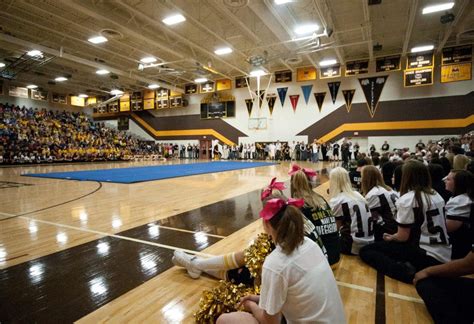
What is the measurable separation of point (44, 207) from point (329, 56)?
16683mm

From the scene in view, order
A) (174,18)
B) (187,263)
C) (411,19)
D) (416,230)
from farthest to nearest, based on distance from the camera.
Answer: (411,19), (174,18), (187,263), (416,230)

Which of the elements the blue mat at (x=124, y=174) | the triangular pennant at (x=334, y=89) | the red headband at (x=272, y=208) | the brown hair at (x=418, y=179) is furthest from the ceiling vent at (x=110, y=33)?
the red headband at (x=272, y=208)

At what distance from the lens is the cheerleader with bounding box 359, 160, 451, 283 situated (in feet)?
7.12

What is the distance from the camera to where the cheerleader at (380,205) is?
2.94 metres

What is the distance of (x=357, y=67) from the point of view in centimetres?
1581

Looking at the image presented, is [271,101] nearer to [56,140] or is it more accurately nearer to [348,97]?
[348,97]

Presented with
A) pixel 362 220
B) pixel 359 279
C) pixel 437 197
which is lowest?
pixel 359 279

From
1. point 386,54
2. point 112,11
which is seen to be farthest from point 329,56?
point 112,11

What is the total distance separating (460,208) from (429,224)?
263 millimetres

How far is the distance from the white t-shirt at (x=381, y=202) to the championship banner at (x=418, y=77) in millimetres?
14799

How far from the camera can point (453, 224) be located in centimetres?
221

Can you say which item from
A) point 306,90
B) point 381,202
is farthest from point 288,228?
point 306,90

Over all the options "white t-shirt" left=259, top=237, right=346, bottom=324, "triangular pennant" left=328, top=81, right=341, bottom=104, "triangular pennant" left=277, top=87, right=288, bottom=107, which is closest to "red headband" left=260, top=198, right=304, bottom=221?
"white t-shirt" left=259, top=237, right=346, bottom=324

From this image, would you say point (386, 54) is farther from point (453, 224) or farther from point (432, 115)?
point (453, 224)
